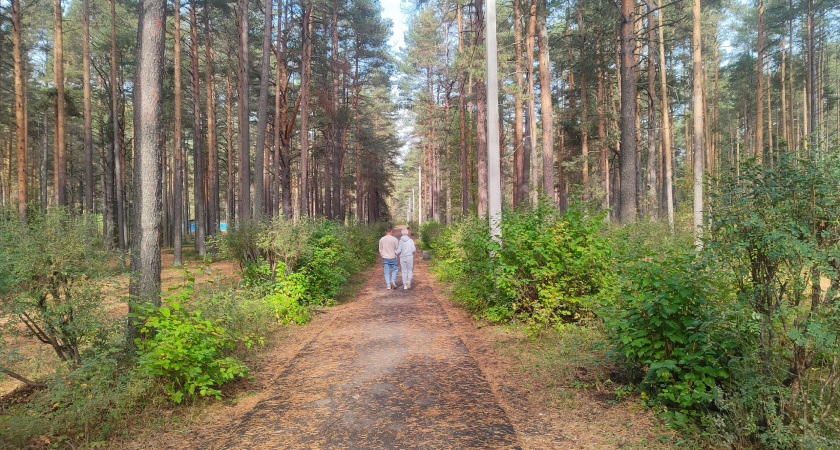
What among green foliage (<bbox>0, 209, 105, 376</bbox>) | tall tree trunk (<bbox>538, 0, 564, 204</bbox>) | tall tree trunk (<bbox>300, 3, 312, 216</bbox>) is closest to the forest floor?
green foliage (<bbox>0, 209, 105, 376</bbox>)

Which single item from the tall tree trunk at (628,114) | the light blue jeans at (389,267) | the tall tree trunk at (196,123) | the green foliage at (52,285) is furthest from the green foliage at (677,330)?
the tall tree trunk at (196,123)

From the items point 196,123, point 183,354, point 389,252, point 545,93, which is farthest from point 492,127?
point 196,123

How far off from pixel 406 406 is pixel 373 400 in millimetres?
384

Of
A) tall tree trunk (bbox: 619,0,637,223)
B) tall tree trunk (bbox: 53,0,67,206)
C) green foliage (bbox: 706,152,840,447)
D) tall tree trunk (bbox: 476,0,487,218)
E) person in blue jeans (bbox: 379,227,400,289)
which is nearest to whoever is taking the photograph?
green foliage (bbox: 706,152,840,447)

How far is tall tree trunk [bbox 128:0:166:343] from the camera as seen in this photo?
5387 millimetres

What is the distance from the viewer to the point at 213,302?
4.89 meters

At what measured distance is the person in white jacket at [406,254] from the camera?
12.6 m

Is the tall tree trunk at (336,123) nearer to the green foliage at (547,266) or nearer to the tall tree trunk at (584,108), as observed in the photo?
the tall tree trunk at (584,108)

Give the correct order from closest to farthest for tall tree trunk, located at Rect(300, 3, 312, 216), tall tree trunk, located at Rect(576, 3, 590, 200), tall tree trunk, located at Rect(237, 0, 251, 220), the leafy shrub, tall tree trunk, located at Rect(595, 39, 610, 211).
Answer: the leafy shrub < tall tree trunk, located at Rect(237, 0, 251, 220) < tall tree trunk, located at Rect(300, 3, 312, 216) < tall tree trunk, located at Rect(576, 3, 590, 200) < tall tree trunk, located at Rect(595, 39, 610, 211)

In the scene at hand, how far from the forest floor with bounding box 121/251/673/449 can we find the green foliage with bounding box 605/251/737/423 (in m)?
0.37

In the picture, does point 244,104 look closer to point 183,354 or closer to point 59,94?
point 59,94

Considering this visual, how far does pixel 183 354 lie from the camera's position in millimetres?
4262

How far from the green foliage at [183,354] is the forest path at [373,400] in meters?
0.45

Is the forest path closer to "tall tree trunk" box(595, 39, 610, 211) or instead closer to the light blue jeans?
the light blue jeans
